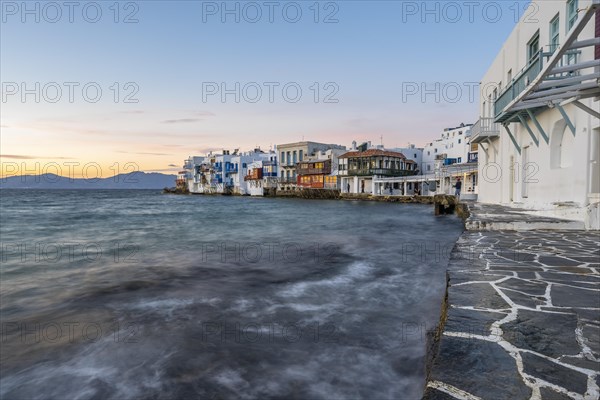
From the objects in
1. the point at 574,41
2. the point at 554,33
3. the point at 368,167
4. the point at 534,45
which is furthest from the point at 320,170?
the point at 574,41

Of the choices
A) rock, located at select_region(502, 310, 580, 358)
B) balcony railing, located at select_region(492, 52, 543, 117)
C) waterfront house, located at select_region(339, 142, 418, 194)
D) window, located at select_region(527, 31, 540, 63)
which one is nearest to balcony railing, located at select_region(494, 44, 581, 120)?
balcony railing, located at select_region(492, 52, 543, 117)

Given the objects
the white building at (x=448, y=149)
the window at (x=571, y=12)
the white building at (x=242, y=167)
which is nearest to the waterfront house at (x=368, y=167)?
the white building at (x=448, y=149)

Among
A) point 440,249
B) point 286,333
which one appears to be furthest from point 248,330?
point 440,249

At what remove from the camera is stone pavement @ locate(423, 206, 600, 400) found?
212 cm

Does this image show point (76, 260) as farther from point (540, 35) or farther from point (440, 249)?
point (540, 35)

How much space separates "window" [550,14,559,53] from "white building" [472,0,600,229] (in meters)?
0.02

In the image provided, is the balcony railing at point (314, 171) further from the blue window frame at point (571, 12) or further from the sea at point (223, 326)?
the blue window frame at point (571, 12)

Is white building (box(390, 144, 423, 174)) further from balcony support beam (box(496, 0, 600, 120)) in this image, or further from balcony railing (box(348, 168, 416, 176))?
balcony support beam (box(496, 0, 600, 120))

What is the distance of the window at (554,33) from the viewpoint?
12.3 m

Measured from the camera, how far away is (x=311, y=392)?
4.49 m

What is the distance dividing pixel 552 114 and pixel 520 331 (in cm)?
1234

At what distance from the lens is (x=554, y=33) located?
12.7 metres

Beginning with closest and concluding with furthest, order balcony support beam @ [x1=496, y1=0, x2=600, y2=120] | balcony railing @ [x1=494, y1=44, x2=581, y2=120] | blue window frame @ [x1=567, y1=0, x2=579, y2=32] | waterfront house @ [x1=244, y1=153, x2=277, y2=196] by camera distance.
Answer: balcony support beam @ [x1=496, y1=0, x2=600, y2=120], balcony railing @ [x1=494, y1=44, x2=581, y2=120], blue window frame @ [x1=567, y1=0, x2=579, y2=32], waterfront house @ [x1=244, y1=153, x2=277, y2=196]

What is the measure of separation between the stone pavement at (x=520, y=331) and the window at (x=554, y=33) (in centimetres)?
997
